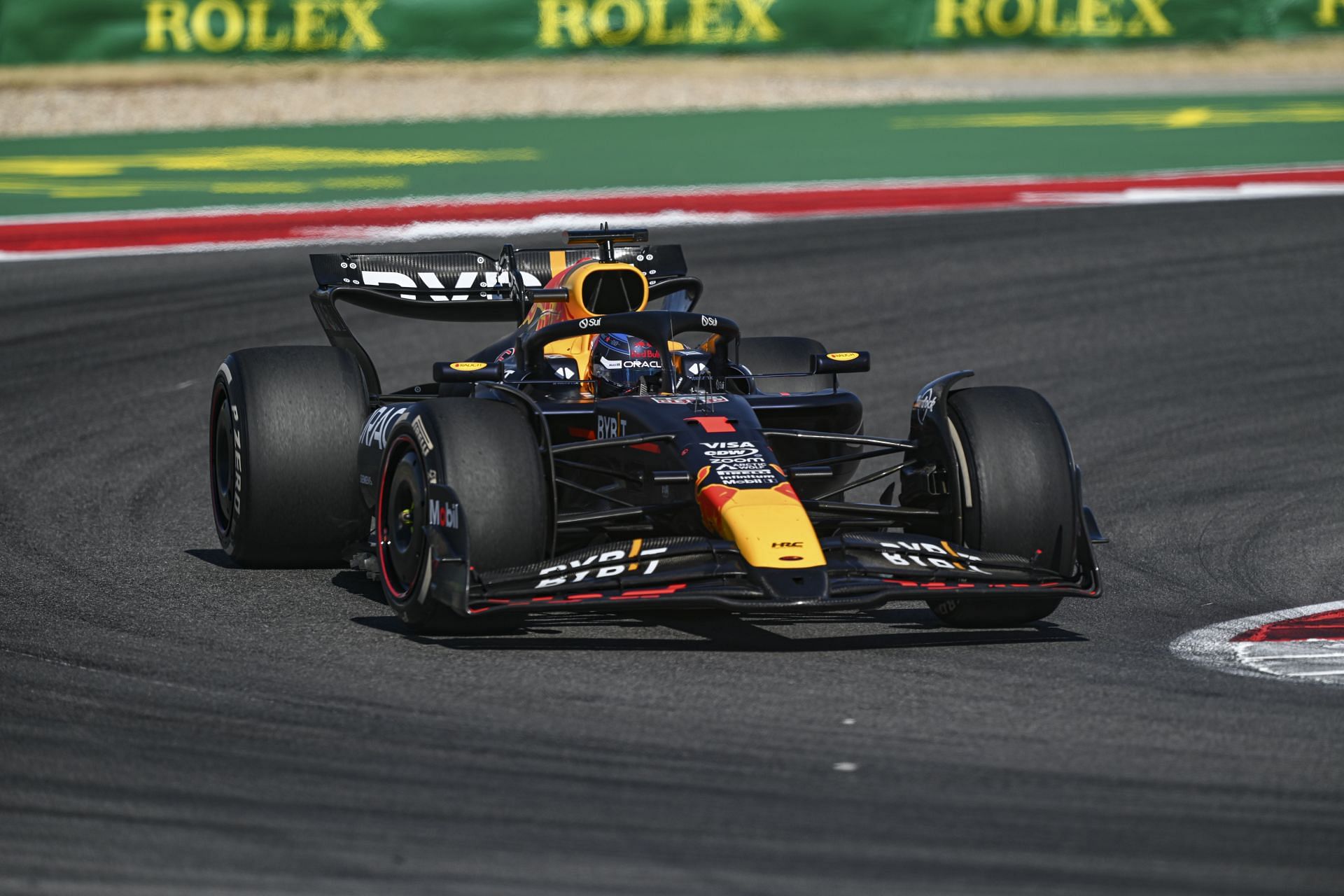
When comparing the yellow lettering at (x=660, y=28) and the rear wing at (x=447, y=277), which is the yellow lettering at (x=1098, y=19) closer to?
the yellow lettering at (x=660, y=28)

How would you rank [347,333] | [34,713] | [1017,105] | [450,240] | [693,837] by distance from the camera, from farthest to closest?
[1017,105]
[450,240]
[347,333]
[34,713]
[693,837]

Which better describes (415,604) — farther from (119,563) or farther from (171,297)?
(171,297)

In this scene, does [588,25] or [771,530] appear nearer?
[771,530]

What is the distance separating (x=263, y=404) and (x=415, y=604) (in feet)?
5.29

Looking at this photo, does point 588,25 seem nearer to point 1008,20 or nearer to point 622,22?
point 622,22

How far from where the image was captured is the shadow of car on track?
24.2ft

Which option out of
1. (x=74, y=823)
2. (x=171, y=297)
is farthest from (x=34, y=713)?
(x=171, y=297)

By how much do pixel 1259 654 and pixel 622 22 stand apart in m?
17.1

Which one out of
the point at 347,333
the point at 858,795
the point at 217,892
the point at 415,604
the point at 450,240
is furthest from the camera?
the point at 450,240

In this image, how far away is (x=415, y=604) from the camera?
293 inches

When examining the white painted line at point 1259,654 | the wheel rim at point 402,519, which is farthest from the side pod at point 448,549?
the white painted line at point 1259,654

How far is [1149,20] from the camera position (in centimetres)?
2483

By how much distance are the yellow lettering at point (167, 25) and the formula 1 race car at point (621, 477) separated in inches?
530

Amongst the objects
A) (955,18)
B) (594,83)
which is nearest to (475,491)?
(594,83)
